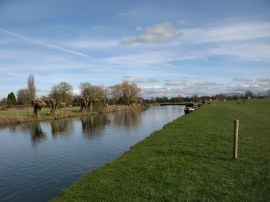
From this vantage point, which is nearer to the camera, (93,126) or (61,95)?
(93,126)

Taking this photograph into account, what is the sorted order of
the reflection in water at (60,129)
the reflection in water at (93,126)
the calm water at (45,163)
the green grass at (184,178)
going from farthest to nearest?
1. the reflection in water at (93,126)
2. the reflection in water at (60,129)
3. the calm water at (45,163)
4. the green grass at (184,178)

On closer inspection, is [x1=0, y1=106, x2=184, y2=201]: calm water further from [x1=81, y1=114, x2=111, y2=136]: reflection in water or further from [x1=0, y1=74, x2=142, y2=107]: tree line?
[x1=0, y1=74, x2=142, y2=107]: tree line

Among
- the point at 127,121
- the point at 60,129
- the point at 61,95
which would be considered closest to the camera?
the point at 60,129

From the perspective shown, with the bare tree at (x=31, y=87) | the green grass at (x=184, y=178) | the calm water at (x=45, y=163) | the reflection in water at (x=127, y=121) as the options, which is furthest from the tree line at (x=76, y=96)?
the green grass at (x=184, y=178)

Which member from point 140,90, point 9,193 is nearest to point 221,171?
point 9,193

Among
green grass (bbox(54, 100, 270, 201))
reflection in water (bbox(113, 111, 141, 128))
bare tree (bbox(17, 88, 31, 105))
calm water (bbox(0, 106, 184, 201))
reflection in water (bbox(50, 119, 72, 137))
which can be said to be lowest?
calm water (bbox(0, 106, 184, 201))

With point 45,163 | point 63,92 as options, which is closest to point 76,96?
point 63,92

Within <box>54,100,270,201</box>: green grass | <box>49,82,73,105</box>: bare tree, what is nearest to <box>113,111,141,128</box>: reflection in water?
<box>54,100,270,201</box>: green grass

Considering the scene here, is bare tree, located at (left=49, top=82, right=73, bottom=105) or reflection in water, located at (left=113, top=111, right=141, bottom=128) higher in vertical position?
bare tree, located at (left=49, top=82, right=73, bottom=105)

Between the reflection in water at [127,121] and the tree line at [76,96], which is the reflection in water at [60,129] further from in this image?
the tree line at [76,96]

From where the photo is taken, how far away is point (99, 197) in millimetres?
8562

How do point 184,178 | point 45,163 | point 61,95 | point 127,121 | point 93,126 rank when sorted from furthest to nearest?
point 61,95, point 127,121, point 93,126, point 45,163, point 184,178

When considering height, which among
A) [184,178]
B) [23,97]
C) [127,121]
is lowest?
[127,121]

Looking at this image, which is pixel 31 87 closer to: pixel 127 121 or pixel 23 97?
pixel 23 97
